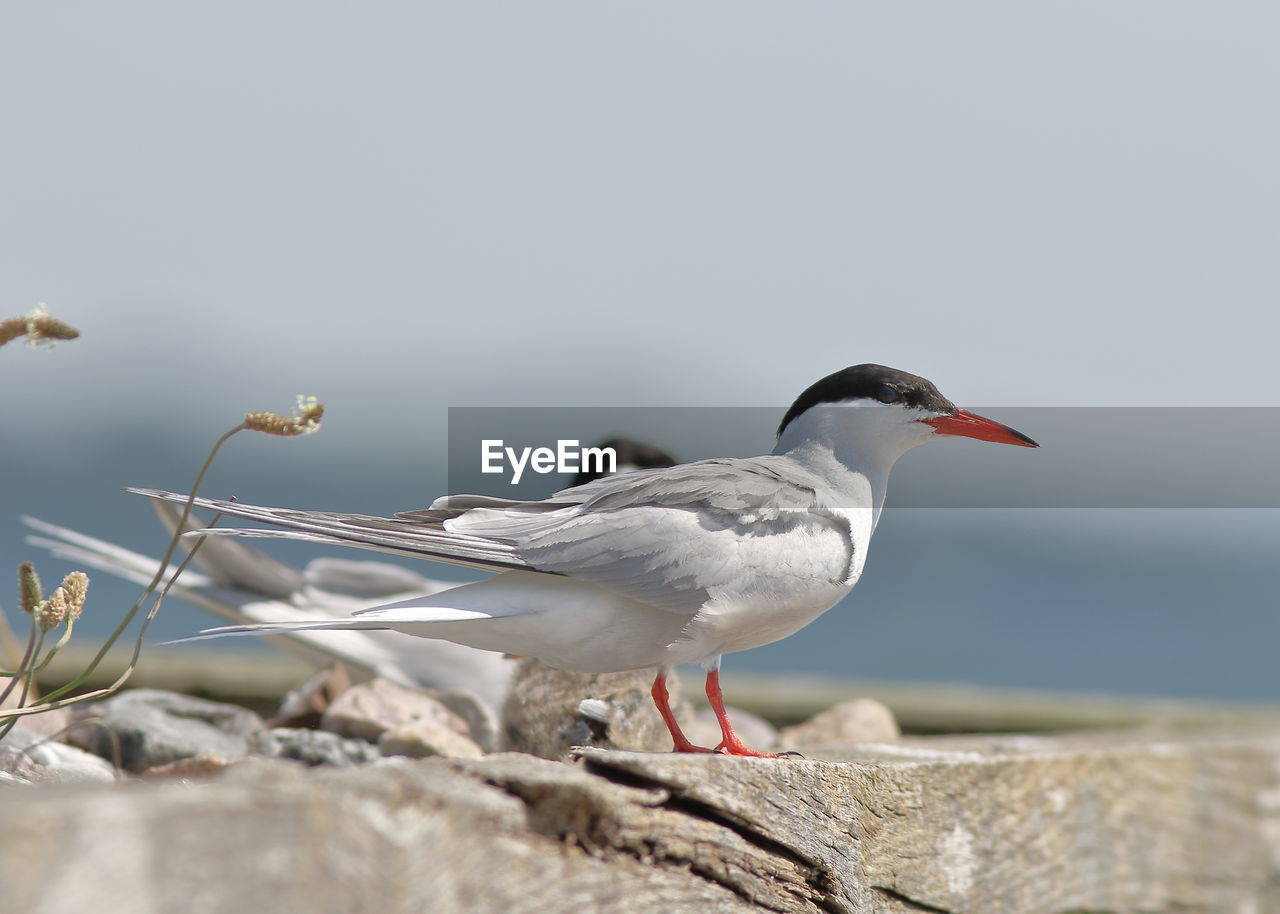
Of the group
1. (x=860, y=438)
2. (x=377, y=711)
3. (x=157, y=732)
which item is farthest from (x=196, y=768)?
(x=860, y=438)

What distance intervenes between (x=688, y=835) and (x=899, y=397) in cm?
156

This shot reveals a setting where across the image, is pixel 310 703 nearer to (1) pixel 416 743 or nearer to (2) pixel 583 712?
(1) pixel 416 743

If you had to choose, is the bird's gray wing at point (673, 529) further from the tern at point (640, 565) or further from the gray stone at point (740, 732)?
the gray stone at point (740, 732)

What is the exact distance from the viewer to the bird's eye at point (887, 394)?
3064 millimetres

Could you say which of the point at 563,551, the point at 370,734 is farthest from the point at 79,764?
the point at 563,551

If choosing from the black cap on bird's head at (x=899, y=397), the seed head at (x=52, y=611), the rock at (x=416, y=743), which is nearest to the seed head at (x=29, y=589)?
the seed head at (x=52, y=611)

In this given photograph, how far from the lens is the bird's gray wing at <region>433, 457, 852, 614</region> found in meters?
2.52

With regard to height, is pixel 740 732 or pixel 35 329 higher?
pixel 35 329

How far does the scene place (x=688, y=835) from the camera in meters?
1.85

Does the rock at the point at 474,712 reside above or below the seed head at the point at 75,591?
below

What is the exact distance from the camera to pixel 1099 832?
8.17 feet

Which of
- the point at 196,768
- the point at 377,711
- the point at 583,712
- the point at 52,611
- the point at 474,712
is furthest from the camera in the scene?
the point at 474,712

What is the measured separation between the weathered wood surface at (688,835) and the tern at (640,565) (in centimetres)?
36

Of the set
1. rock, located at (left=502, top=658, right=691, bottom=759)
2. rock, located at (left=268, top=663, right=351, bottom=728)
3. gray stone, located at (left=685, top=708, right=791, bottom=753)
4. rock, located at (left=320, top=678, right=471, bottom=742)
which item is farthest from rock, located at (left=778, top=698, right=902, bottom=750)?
rock, located at (left=268, top=663, right=351, bottom=728)
